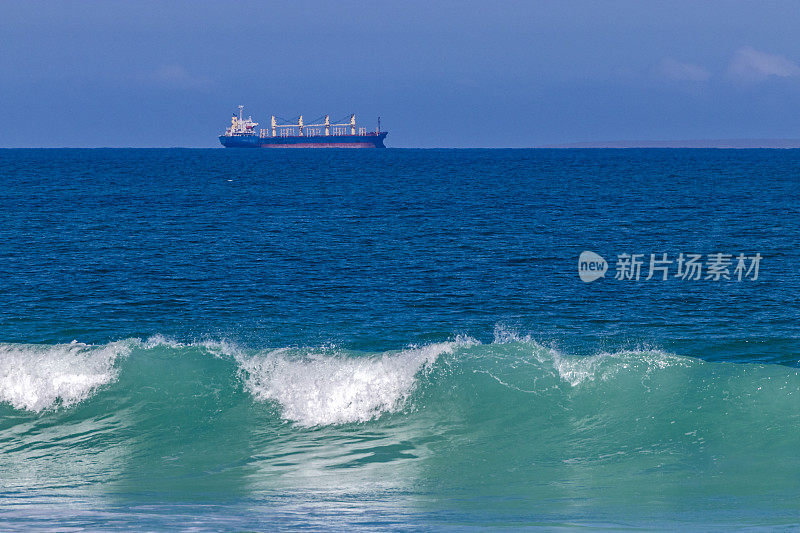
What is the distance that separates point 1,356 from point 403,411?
9.84 m

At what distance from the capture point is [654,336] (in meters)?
25.6

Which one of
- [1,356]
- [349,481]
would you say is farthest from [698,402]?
[1,356]

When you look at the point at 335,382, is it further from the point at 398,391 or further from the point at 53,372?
the point at 53,372

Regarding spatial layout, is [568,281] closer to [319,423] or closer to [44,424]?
[319,423]

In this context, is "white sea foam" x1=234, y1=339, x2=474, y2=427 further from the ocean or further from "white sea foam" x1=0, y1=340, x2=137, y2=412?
"white sea foam" x1=0, y1=340, x2=137, y2=412

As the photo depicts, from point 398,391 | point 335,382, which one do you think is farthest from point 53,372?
point 398,391

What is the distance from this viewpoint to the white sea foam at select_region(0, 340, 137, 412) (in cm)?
1972

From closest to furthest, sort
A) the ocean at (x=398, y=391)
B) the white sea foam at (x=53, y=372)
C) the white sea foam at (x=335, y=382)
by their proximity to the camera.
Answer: the ocean at (x=398, y=391) < the white sea foam at (x=335, y=382) < the white sea foam at (x=53, y=372)

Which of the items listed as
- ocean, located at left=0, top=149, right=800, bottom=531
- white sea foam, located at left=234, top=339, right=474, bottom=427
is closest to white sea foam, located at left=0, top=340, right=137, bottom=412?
ocean, located at left=0, top=149, right=800, bottom=531

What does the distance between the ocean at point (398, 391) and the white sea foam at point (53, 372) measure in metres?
0.06

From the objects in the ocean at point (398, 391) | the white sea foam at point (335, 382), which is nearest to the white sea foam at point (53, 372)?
the ocean at point (398, 391)

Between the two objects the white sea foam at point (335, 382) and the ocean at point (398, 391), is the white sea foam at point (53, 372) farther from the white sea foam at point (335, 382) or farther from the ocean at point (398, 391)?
the white sea foam at point (335, 382)

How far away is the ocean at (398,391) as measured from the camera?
13.3m

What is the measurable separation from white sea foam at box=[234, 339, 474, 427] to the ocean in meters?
0.06
